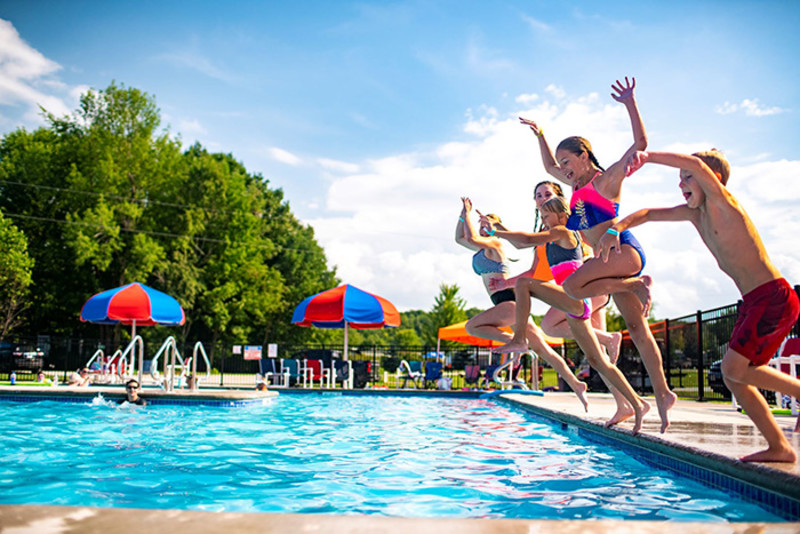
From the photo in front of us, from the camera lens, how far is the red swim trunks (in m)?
2.94

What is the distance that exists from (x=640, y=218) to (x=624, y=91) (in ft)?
3.05

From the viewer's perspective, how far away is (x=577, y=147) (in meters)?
4.82

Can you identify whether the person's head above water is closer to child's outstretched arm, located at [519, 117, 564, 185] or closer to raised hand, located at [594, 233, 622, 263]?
child's outstretched arm, located at [519, 117, 564, 185]

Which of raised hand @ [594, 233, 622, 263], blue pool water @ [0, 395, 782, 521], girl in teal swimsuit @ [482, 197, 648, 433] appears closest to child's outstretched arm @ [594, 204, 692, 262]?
raised hand @ [594, 233, 622, 263]

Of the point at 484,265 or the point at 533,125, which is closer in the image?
the point at 533,125

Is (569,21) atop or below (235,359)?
atop

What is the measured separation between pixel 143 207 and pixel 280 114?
22.4 m

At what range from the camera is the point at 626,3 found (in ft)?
31.9

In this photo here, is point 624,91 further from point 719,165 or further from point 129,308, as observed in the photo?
point 129,308

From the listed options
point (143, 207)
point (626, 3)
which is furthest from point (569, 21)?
point (143, 207)

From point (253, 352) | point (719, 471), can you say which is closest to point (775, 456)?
point (719, 471)

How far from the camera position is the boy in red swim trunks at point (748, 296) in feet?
9.73

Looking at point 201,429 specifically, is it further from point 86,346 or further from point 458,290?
point 458,290

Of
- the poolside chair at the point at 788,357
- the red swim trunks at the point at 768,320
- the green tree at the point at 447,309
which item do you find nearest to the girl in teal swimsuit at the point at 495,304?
the poolside chair at the point at 788,357
